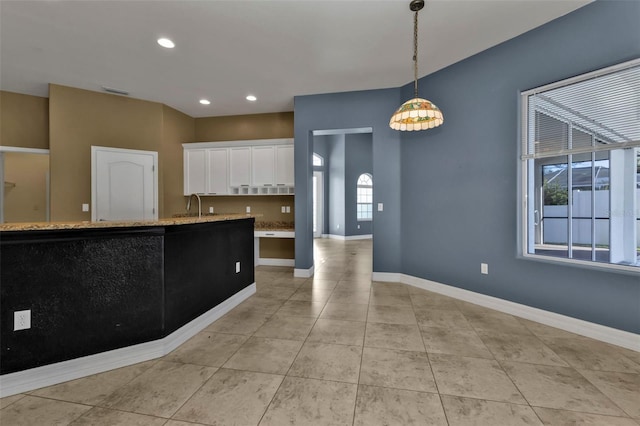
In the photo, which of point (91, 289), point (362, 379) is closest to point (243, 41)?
point (91, 289)

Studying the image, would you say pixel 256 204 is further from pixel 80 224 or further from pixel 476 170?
pixel 476 170

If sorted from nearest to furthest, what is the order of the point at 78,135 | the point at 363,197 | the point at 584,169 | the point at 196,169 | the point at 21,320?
the point at 21,320, the point at 584,169, the point at 78,135, the point at 196,169, the point at 363,197

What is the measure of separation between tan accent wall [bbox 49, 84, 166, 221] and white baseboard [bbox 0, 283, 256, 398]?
10.9 ft

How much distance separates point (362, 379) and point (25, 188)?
673 cm

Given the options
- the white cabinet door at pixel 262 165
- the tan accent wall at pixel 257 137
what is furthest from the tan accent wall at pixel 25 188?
the white cabinet door at pixel 262 165

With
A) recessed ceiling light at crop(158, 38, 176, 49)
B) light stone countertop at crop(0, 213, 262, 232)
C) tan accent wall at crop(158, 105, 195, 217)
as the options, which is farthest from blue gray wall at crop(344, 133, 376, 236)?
light stone countertop at crop(0, 213, 262, 232)

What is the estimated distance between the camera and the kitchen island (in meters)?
1.81

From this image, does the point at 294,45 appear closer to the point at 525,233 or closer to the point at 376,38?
the point at 376,38

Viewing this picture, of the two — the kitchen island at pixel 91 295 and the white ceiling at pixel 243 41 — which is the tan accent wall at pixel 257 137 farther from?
the kitchen island at pixel 91 295

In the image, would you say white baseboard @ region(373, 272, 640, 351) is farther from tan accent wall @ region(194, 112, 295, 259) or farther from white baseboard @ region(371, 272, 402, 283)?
tan accent wall @ region(194, 112, 295, 259)

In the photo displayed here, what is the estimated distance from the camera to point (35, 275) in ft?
6.08

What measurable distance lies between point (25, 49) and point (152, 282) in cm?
352

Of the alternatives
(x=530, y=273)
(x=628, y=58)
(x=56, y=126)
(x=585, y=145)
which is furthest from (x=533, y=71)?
(x=56, y=126)

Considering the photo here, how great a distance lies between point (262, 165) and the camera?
17.4ft
